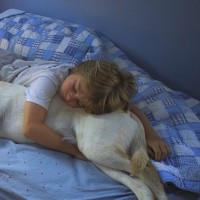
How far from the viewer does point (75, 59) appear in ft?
5.09

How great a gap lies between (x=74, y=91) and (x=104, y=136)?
8.2 inches

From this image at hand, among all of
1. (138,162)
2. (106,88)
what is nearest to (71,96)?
(106,88)

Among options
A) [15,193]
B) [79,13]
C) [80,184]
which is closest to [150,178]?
[80,184]

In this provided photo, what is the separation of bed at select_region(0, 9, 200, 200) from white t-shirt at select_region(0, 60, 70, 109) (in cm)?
10

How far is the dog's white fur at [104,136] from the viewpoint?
959 millimetres

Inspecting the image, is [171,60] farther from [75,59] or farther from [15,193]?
[15,193]

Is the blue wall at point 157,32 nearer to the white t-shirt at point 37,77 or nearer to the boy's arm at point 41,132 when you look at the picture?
the white t-shirt at point 37,77

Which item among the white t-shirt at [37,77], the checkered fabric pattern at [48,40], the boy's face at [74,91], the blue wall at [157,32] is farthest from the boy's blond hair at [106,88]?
the blue wall at [157,32]

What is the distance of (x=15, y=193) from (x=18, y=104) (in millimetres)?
Answer: 338

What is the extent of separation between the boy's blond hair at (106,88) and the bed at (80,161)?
0.68 feet

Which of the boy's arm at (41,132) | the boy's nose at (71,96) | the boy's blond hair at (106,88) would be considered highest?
the boy's blond hair at (106,88)

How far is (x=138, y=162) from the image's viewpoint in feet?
3.11

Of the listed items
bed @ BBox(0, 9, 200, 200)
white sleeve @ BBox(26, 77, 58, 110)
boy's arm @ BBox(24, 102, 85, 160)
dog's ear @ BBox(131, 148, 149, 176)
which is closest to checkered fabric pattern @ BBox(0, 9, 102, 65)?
bed @ BBox(0, 9, 200, 200)

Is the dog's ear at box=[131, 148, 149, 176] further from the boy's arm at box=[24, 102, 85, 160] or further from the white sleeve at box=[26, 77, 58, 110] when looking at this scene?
the white sleeve at box=[26, 77, 58, 110]
